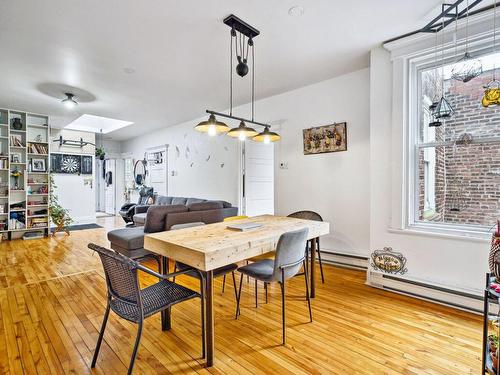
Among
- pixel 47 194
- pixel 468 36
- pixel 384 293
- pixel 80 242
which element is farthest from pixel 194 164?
pixel 468 36

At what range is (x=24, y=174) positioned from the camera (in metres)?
5.52

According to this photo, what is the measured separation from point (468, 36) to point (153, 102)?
4.60 m

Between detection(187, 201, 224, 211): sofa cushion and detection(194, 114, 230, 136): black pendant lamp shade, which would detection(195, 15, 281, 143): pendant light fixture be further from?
detection(187, 201, 224, 211): sofa cushion

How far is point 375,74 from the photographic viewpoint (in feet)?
9.82

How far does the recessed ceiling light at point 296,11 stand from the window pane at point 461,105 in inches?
58.7

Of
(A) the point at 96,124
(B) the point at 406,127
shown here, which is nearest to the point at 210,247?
(B) the point at 406,127

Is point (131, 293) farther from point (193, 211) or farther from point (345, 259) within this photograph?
point (345, 259)

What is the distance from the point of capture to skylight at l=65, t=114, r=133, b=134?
22.0ft

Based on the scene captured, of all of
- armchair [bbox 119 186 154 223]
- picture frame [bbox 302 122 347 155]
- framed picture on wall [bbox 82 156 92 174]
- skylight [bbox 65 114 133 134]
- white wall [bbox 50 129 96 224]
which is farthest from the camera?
framed picture on wall [bbox 82 156 92 174]

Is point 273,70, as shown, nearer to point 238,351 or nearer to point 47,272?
point 238,351

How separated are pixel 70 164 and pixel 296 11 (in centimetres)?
718

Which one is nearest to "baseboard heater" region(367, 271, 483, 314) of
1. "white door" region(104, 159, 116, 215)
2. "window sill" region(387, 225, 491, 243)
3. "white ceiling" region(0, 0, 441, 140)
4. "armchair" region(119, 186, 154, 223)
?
"window sill" region(387, 225, 491, 243)

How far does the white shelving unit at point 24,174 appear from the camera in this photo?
5.33 m

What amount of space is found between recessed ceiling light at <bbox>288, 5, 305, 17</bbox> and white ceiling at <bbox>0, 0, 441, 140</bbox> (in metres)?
0.04
